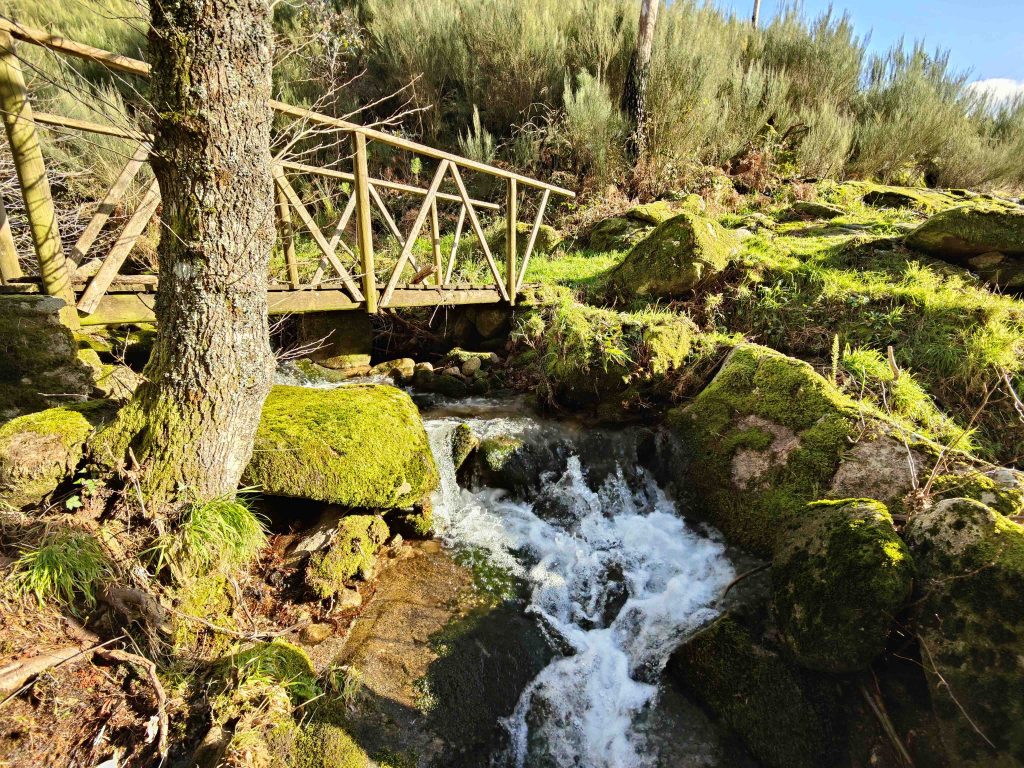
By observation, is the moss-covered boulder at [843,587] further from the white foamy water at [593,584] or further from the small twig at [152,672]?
the small twig at [152,672]

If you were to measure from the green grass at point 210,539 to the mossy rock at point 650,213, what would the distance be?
7174mm

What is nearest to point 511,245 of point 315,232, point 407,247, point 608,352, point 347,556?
point 407,247

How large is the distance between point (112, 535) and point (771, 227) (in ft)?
27.6

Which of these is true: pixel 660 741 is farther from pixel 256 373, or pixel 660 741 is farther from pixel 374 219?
pixel 374 219

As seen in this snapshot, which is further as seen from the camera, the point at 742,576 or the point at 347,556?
the point at 742,576

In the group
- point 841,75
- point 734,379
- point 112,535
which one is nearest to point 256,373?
point 112,535

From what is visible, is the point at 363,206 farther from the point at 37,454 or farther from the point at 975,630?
the point at 975,630

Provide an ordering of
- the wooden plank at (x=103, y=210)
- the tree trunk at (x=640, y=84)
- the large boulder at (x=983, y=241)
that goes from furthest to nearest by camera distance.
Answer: the tree trunk at (x=640, y=84), the large boulder at (x=983, y=241), the wooden plank at (x=103, y=210)

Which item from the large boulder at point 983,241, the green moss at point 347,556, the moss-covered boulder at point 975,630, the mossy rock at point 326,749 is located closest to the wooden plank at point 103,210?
the green moss at point 347,556

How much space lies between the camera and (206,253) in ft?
7.16

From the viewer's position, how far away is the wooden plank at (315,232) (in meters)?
3.83

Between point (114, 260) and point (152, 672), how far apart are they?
7.97 ft

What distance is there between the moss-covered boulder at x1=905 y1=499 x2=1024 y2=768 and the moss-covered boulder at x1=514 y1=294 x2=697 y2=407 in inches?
99.4

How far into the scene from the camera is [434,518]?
3.58 m
